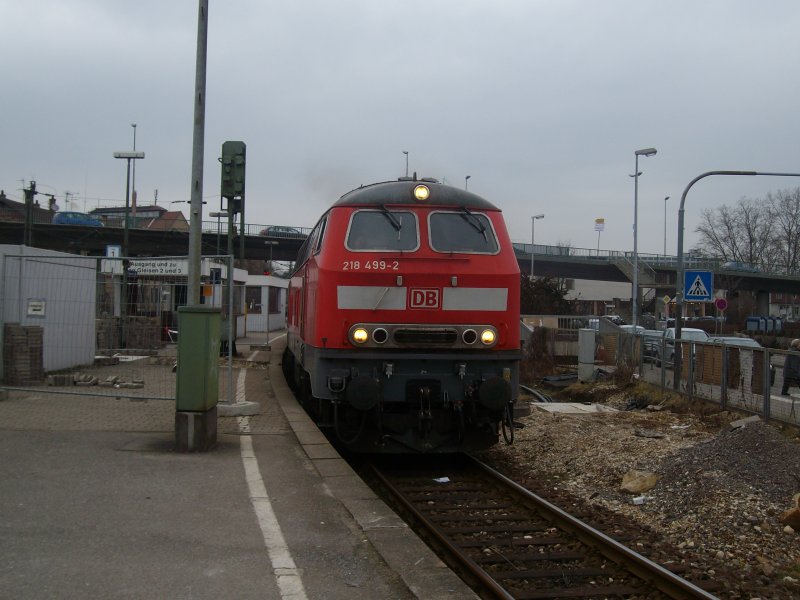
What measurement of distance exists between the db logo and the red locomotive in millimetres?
12

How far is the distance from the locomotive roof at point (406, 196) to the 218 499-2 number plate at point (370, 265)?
806 millimetres

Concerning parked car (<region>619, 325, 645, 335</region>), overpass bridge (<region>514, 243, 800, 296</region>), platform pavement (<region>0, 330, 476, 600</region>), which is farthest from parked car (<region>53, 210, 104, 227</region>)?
platform pavement (<region>0, 330, 476, 600</region>)

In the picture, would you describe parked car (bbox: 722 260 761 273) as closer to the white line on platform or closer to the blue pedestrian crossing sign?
the blue pedestrian crossing sign

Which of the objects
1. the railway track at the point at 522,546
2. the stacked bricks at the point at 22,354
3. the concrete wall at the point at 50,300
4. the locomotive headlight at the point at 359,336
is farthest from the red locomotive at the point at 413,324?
the stacked bricks at the point at 22,354

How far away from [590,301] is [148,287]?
69.5 metres

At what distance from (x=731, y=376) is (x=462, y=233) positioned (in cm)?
700

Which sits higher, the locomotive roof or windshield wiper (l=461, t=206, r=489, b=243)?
the locomotive roof

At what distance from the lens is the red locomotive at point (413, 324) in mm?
7750

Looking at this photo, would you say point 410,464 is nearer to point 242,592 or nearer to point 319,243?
point 319,243

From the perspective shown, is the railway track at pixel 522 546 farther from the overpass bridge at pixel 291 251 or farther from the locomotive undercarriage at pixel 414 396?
the overpass bridge at pixel 291 251

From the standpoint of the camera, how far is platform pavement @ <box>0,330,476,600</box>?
4.19 metres

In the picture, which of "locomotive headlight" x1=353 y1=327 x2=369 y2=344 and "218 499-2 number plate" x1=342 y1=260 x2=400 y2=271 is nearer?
"locomotive headlight" x1=353 y1=327 x2=369 y2=344

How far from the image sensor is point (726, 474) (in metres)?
7.40

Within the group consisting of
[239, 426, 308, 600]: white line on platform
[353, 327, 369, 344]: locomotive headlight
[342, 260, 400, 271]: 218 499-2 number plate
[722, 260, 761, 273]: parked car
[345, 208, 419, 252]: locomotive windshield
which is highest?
[722, 260, 761, 273]: parked car
